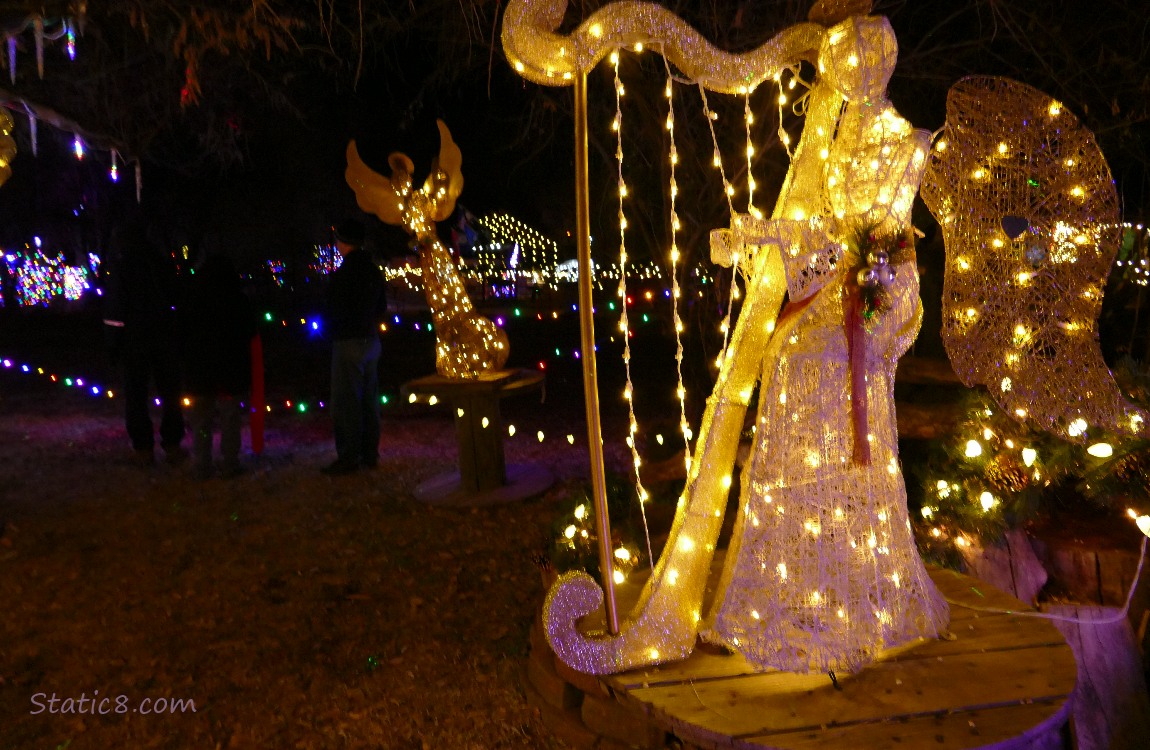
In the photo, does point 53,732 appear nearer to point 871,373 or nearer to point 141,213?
point 871,373

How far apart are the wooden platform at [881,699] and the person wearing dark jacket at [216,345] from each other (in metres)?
4.93

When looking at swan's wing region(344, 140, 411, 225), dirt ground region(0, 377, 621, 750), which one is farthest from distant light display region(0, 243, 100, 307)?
swan's wing region(344, 140, 411, 225)

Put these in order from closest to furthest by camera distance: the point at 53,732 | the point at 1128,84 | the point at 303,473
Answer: the point at 53,732 → the point at 1128,84 → the point at 303,473

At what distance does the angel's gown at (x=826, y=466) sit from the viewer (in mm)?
2658

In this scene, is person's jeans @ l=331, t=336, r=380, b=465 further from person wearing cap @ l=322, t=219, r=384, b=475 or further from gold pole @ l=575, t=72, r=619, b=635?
gold pole @ l=575, t=72, r=619, b=635

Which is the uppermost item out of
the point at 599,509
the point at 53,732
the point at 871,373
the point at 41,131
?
the point at 41,131

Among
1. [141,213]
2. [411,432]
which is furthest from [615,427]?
[141,213]

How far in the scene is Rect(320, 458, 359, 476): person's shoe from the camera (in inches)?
278

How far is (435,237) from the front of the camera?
20.8ft

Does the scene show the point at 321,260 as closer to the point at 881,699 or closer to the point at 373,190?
the point at 373,190

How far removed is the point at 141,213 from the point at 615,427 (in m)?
5.19

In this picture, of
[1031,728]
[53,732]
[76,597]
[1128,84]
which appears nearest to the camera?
[1031,728]

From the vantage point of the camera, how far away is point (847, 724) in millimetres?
2494

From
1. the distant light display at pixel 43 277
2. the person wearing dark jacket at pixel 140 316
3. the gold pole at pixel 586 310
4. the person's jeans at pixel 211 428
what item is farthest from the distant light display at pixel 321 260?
the gold pole at pixel 586 310
